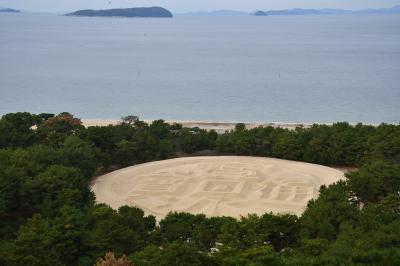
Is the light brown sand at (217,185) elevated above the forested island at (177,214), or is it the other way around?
the forested island at (177,214)

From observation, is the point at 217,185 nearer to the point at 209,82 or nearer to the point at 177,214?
the point at 177,214

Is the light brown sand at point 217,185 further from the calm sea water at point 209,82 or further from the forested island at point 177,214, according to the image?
the calm sea water at point 209,82

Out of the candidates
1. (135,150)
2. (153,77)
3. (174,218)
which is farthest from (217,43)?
(174,218)

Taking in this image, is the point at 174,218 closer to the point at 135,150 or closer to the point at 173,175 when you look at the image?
the point at 173,175

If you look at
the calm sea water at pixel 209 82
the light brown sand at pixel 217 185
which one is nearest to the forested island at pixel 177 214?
the light brown sand at pixel 217 185

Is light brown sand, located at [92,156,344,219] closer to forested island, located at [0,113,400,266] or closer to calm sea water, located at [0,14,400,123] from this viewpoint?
forested island, located at [0,113,400,266]

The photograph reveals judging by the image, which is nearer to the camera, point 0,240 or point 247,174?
point 0,240
